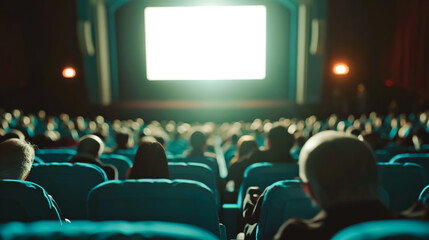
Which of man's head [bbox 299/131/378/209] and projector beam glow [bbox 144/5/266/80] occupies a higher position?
projector beam glow [bbox 144/5/266/80]

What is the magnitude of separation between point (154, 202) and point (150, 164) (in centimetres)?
73

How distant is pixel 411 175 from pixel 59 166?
227cm

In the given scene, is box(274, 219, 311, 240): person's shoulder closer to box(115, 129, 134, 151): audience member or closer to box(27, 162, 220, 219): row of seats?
box(27, 162, 220, 219): row of seats

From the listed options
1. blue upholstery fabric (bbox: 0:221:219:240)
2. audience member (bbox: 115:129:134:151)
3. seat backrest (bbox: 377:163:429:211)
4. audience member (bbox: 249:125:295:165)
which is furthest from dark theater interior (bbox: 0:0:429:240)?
blue upholstery fabric (bbox: 0:221:219:240)

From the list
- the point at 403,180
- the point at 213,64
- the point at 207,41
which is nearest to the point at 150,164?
the point at 403,180

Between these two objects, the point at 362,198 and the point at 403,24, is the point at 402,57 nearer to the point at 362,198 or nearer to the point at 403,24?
the point at 403,24

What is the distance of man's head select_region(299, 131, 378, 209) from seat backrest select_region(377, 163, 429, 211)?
137cm

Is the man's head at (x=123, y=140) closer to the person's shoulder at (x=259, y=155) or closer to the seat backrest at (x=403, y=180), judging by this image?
the person's shoulder at (x=259, y=155)

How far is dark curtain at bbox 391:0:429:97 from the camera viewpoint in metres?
12.3

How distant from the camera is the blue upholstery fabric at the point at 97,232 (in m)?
0.96

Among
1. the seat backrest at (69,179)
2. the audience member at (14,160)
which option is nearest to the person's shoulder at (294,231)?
the audience member at (14,160)

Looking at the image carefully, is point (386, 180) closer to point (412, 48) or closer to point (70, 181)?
point (70, 181)

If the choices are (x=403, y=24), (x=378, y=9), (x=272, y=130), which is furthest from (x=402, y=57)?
(x=272, y=130)

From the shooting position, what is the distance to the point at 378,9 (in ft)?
48.9
